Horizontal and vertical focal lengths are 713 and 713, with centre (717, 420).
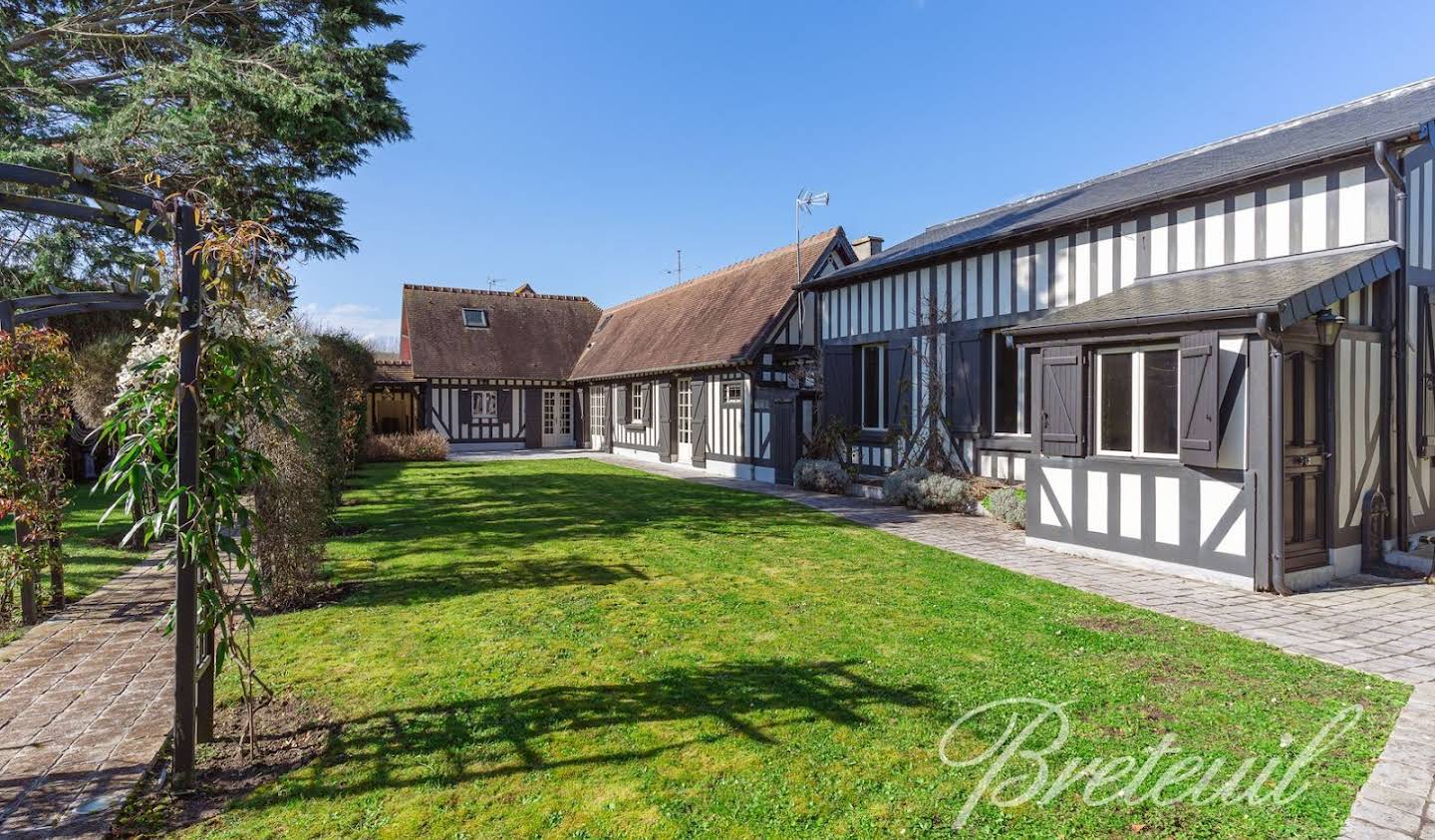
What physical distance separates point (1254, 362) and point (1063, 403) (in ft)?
5.40

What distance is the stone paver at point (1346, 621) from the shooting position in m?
2.72

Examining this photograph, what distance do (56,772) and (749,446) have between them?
12098 millimetres

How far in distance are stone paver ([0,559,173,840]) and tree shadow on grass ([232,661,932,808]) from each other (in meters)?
0.69

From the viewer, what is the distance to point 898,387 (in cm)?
1117

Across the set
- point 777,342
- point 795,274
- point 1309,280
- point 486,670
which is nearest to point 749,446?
point 777,342

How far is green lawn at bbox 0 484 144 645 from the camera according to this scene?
585 cm

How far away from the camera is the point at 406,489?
40.7ft

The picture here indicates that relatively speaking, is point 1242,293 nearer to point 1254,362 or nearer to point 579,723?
point 1254,362

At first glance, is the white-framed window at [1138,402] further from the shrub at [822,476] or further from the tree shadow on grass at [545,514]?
the shrub at [822,476]

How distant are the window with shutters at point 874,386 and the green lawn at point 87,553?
382 inches

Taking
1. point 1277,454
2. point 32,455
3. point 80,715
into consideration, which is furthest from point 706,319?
point 80,715

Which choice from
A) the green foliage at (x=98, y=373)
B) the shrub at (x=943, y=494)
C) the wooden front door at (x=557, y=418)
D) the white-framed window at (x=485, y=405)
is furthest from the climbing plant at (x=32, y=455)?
the wooden front door at (x=557, y=418)

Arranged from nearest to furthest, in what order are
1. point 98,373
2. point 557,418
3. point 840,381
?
1. point 840,381
2. point 98,373
3. point 557,418

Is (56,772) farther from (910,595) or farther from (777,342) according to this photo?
(777,342)
